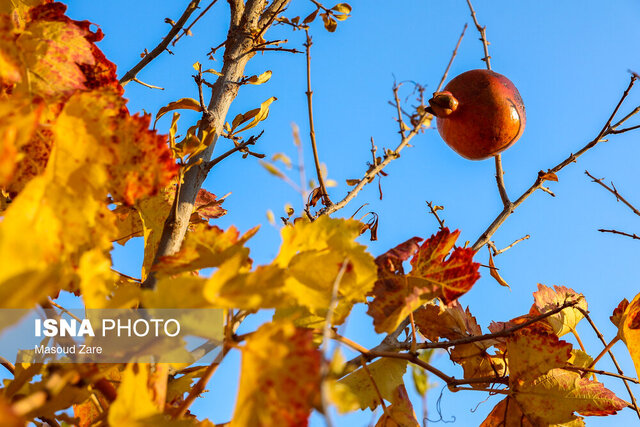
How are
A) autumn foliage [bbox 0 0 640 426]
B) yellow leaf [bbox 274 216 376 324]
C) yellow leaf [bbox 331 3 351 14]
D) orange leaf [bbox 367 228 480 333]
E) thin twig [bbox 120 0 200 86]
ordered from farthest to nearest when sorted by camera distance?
yellow leaf [bbox 331 3 351 14] < thin twig [bbox 120 0 200 86] < orange leaf [bbox 367 228 480 333] < yellow leaf [bbox 274 216 376 324] < autumn foliage [bbox 0 0 640 426]

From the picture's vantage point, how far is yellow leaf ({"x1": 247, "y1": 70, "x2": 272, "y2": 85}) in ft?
3.08

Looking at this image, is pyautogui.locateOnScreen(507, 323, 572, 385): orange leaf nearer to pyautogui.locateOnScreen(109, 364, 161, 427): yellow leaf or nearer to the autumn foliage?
the autumn foliage

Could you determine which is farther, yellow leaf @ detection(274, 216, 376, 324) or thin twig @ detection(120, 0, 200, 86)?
thin twig @ detection(120, 0, 200, 86)

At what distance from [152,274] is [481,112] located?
0.84 metres

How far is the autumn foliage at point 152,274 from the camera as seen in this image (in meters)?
0.36

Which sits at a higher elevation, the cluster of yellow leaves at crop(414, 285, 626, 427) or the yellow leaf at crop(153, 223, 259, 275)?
the yellow leaf at crop(153, 223, 259, 275)

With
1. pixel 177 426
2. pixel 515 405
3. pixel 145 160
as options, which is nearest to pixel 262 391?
pixel 177 426

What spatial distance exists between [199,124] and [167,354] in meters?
0.50

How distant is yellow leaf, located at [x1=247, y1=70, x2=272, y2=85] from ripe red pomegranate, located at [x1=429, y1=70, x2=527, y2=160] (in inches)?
16.1

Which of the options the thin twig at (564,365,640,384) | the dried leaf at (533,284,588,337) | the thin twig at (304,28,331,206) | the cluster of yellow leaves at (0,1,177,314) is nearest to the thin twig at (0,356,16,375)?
the cluster of yellow leaves at (0,1,177,314)

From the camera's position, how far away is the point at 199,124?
85cm

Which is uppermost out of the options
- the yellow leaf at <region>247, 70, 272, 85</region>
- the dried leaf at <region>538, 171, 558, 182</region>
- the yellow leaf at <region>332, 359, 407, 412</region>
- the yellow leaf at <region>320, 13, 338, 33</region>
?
the yellow leaf at <region>320, 13, 338, 33</region>

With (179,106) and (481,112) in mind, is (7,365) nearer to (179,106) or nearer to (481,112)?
(179,106)

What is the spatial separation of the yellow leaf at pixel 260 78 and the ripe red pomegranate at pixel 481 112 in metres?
0.41
